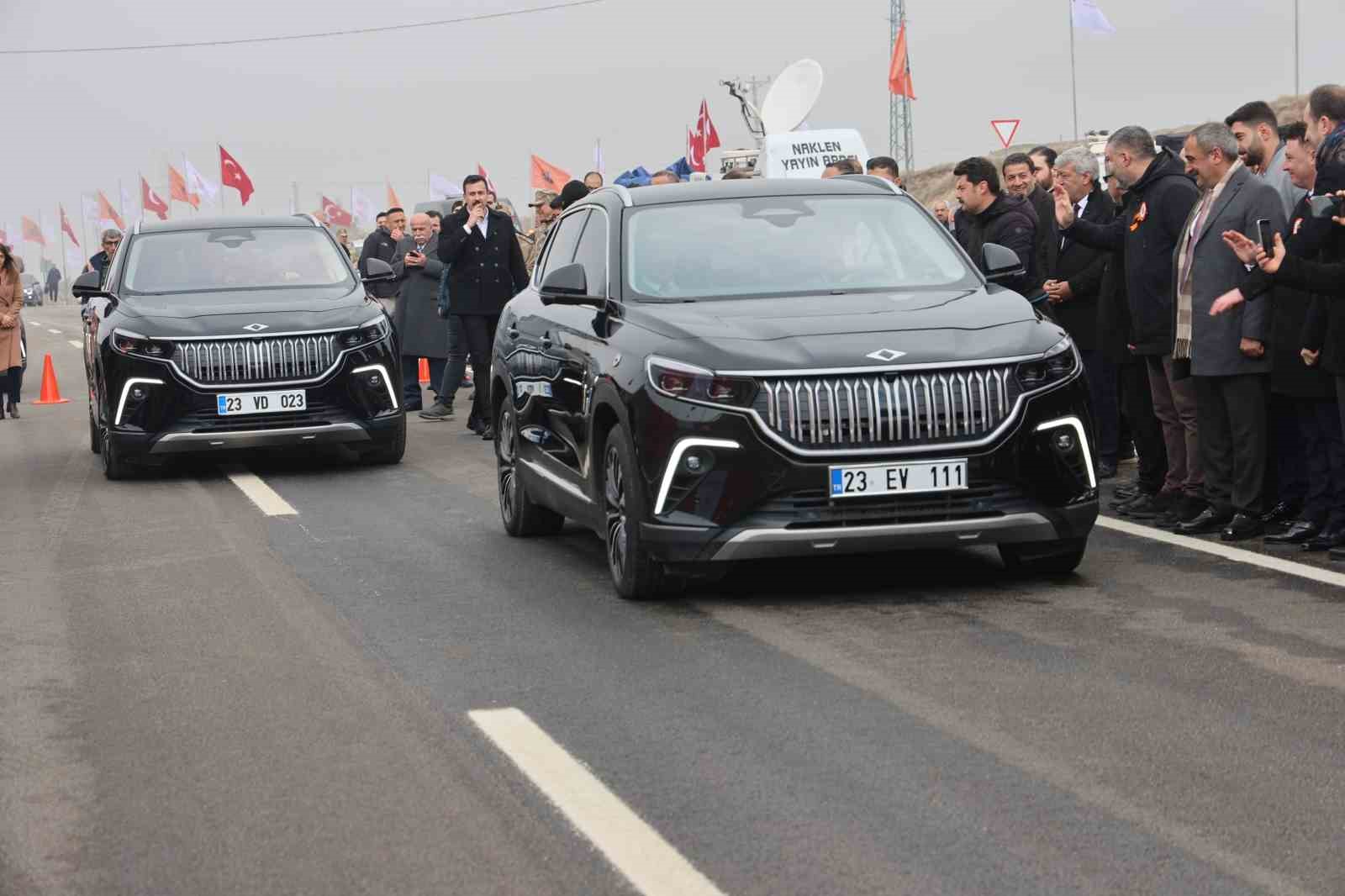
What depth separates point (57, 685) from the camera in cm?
696

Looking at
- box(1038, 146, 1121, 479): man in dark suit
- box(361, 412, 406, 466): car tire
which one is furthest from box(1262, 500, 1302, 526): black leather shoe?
box(361, 412, 406, 466): car tire

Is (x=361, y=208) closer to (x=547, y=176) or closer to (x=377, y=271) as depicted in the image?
(x=547, y=176)

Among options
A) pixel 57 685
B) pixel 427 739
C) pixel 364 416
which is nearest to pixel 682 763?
pixel 427 739

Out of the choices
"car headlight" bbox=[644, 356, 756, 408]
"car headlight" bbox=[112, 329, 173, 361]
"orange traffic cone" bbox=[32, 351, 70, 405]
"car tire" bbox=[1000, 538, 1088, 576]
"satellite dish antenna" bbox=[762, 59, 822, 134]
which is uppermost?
"satellite dish antenna" bbox=[762, 59, 822, 134]

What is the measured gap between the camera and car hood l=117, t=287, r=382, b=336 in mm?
13930

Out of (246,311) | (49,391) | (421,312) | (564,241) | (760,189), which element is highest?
(760,189)

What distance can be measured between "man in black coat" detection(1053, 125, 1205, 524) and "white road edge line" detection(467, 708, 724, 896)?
5184 millimetres

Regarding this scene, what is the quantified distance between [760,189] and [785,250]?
0.56 m

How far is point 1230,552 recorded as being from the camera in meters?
9.30

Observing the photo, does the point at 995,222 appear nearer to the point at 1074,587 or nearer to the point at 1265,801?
the point at 1074,587

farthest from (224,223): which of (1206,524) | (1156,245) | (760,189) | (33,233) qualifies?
(33,233)

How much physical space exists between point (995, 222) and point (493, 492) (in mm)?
3505

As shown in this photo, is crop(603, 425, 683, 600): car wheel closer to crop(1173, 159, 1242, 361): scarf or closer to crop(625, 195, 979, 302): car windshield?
crop(625, 195, 979, 302): car windshield

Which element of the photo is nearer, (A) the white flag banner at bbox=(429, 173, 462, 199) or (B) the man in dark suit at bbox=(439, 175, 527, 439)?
(B) the man in dark suit at bbox=(439, 175, 527, 439)
